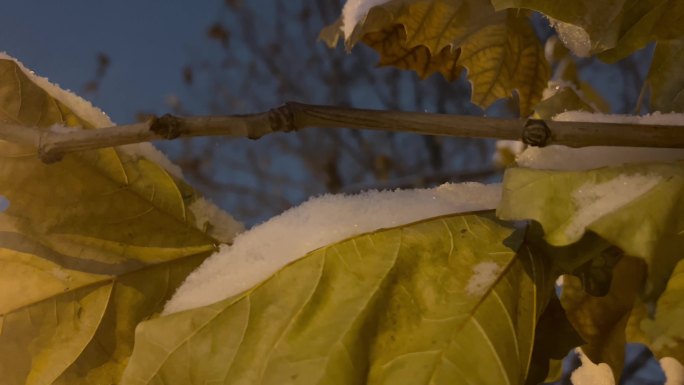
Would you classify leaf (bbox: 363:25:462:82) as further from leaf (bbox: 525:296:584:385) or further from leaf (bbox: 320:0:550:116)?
leaf (bbox: 525:296:584:385)

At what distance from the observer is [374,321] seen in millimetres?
376

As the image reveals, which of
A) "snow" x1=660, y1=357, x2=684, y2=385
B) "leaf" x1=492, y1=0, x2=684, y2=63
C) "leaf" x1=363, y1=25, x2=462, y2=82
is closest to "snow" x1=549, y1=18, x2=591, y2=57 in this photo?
"leaf" x1=492, y1=0, x2=684, y2=63

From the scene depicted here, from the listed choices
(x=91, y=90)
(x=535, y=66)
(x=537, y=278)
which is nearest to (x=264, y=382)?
(x=537, y=278)

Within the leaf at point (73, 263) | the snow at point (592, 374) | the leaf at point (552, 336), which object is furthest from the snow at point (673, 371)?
the leaf at point (73, 263)

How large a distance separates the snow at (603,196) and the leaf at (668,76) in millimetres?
180

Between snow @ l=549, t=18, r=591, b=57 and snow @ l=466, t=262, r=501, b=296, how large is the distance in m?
0.18

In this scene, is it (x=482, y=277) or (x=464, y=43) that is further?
(x=464, y=43)

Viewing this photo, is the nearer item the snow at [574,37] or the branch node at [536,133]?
the branch node at [536,133]

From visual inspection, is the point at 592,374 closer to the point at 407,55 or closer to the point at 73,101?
the point at 407,55

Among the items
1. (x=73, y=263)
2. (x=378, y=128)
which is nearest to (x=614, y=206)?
(x=378, y=128)

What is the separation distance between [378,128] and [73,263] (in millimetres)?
238

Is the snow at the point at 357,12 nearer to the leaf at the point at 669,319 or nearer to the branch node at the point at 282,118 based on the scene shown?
the branch node at the point at 282,118

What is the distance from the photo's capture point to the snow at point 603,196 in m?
0.33

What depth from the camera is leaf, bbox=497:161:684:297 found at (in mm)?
322
